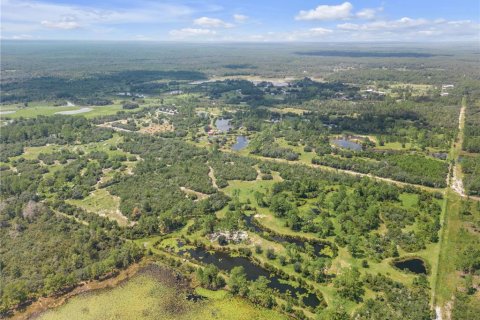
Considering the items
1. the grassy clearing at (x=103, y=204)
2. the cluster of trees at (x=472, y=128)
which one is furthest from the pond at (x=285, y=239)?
the cluster of trees at (x=472, y=128)

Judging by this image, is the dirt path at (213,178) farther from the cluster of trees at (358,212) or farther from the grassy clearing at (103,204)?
the grassy clearing at (103,204)

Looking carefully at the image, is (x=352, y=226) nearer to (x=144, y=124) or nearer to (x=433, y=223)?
(x=433, y=223)

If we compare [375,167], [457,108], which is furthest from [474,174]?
[457,108]

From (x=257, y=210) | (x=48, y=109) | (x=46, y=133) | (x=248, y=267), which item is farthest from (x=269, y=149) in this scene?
(x=48, y=109)

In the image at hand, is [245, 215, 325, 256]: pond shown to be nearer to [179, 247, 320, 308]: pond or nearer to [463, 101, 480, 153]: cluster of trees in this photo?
[179, 247, 320, 308]: pond

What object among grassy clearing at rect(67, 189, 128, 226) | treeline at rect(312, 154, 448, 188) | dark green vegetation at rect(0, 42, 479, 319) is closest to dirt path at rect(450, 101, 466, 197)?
dark green vegetation at rect(0, 42, 479, 319)
